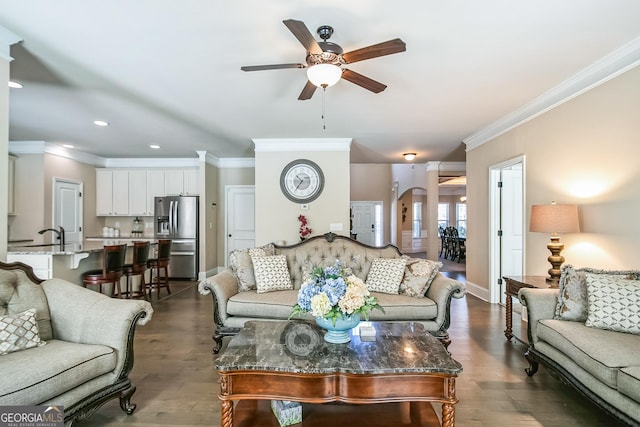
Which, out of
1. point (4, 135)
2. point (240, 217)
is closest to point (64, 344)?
point (4, 135)

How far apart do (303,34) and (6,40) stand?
6.88 ft

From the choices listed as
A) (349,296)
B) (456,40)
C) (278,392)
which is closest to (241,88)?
(456,40)

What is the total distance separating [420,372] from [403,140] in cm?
422

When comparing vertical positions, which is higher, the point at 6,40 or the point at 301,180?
the point at 6,40

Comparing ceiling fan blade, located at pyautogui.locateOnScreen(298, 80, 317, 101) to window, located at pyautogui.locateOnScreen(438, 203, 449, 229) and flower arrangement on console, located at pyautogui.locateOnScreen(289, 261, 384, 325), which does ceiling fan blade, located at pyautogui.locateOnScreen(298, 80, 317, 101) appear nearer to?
flower arrangement on console, located at pyautogui.locateOnScreen(289, 261, 384, 325)

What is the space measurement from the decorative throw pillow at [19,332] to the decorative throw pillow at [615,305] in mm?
3461

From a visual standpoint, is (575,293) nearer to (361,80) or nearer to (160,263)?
(361,80)

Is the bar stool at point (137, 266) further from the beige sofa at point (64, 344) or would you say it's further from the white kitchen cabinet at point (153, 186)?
the beige sofa at point (64, 344)

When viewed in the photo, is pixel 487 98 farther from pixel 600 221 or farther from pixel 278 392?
pixel 278 392

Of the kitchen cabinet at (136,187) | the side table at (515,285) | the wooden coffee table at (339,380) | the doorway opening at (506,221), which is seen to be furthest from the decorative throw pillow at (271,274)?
the kitchen cabinet at (136,187)

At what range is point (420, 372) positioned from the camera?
66.3 inches

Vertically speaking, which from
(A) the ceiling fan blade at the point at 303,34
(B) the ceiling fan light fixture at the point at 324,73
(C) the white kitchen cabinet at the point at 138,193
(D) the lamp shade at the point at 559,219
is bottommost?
(D) the lamp shade at the point at 559,219

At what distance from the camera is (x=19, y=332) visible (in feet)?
6.14

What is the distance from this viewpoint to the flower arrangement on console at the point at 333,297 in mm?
1947
